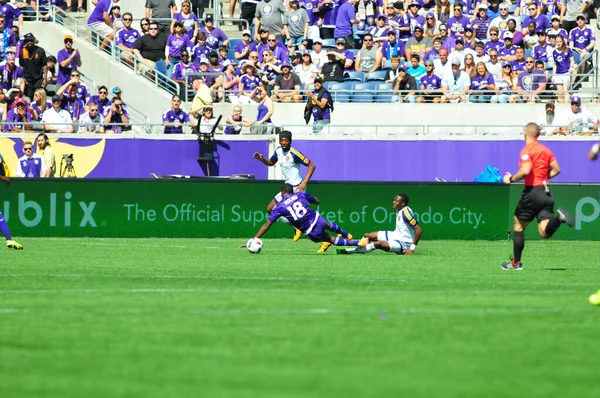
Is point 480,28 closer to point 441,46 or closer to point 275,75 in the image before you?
point 441,46

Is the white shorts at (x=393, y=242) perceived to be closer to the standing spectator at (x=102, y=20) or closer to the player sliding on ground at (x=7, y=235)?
the player sliding on ground at (x=7, y=235)

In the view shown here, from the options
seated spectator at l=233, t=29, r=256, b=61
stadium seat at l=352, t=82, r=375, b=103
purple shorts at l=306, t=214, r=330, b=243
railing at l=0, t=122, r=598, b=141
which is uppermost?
seated spectator at l=233, t=29, r=256, b=61

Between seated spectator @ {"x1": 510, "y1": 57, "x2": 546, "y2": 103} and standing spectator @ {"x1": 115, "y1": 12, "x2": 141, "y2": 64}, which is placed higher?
standing spectator @ {"x1": 115, "y1": 12, "x2": 141, "y2": 64}

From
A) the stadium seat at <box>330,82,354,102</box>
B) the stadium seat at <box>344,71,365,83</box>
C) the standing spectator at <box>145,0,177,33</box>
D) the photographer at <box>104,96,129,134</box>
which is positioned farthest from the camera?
the standing spectator at <box>145,0,177,33</box>

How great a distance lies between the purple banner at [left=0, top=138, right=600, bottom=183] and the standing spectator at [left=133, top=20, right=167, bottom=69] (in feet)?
12.4

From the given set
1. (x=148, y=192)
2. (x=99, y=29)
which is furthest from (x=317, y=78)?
(x=99, y=29)

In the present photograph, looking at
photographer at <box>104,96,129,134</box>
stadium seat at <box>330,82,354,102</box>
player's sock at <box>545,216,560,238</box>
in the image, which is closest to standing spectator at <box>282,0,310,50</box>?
stadium seat at <box>330,82,354,102</box>

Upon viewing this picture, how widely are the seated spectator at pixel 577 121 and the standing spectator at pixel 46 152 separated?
37.2 ft

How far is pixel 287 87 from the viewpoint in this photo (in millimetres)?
29000

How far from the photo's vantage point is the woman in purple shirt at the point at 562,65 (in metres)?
28.3

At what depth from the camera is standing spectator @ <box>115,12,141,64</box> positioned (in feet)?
99.2

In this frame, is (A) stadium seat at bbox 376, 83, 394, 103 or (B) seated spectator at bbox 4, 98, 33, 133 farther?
(A) stadium seat at bbox 376, 83, 394, 103

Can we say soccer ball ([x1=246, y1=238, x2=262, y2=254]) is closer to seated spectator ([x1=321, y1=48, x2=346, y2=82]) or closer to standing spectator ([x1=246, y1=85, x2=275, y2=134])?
standing spectator ([x1=246, y1=85, x2=275, y2=134])

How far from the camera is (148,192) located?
2395 centimetres
